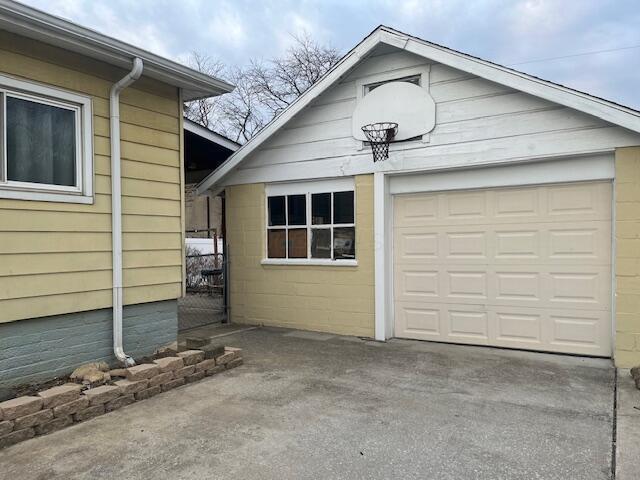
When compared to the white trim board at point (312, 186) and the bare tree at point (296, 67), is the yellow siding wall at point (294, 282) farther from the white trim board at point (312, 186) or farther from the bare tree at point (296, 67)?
the bare tree at point (296, 67)

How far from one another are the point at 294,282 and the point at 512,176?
3.59 m

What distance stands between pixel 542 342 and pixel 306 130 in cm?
445

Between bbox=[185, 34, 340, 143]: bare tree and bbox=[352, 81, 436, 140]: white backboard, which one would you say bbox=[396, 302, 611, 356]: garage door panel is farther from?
bbox=[185, 34, 340, 143]: bare tree

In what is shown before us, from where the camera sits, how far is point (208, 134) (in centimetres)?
816


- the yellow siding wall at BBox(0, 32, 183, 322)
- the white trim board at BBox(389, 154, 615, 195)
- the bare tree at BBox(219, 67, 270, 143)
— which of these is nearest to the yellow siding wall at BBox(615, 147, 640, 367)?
the white trim board at BBox(389, 154, 615, 195)

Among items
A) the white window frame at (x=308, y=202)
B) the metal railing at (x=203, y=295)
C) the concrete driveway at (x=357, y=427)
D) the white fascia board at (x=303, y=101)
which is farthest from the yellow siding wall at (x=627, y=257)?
the metal railing at (x=203, y=295)

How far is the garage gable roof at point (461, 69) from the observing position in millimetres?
5405

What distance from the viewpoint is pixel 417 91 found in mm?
6852

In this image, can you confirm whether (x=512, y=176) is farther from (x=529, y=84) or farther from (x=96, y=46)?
(x=96, y=46)

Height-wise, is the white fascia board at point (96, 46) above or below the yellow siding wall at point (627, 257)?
above

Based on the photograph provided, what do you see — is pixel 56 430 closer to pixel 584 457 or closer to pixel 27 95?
pixel 27 95

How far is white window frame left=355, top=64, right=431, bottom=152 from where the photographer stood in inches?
268

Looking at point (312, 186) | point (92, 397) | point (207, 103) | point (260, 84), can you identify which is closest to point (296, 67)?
point (260, 84)

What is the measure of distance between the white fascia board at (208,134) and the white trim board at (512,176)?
10.2 feet
